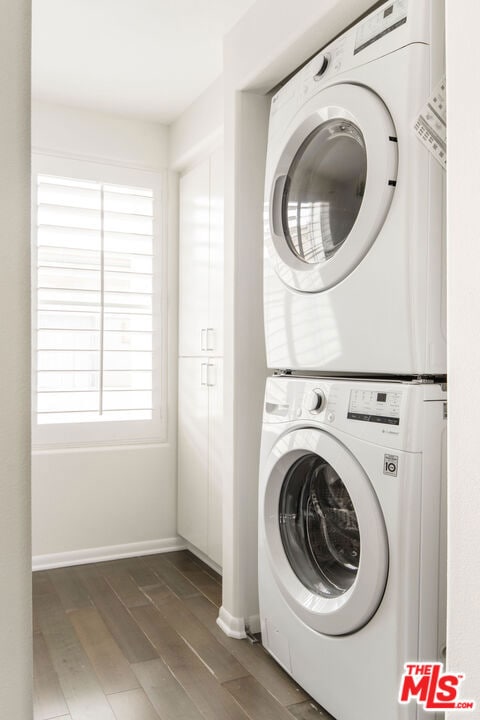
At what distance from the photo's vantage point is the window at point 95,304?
3.05m

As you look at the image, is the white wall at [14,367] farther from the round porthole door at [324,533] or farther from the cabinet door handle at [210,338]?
the cabinet door handle at [210,338]

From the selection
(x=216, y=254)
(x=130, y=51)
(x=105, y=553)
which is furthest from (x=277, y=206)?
(x=105, y=553)

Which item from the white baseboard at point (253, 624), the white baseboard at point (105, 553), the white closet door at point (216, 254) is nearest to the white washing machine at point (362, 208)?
the white closet door at point (216, 254)

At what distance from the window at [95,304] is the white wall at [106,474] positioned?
0.08m

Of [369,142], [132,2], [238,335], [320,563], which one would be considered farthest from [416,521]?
[132,2]

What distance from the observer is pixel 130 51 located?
2564 millimetres

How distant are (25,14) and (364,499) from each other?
4.02 ft

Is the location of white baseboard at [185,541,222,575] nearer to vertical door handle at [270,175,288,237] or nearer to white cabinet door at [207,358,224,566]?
white cabinet door at [207,358,224,566]

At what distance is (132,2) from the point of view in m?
2.20

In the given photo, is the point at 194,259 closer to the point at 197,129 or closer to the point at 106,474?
the point at 197,129

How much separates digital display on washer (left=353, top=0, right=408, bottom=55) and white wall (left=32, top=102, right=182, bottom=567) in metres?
1.94

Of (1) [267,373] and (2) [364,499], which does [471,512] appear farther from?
(1) [267,373]

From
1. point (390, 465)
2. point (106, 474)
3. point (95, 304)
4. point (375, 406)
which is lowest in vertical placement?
point (106, 474)

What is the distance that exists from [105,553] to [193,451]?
72 cm
